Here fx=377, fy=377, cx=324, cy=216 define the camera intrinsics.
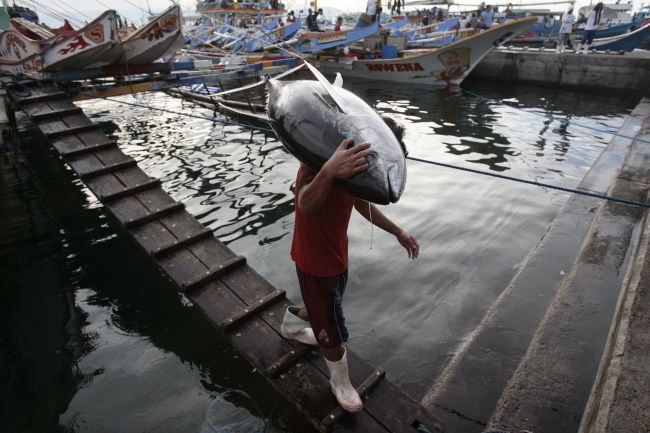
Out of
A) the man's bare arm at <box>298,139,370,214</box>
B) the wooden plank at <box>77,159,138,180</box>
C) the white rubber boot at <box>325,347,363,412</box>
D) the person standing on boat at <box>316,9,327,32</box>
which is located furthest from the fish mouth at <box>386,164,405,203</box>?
the person standing on boat at <box>316,9,327,32</box>

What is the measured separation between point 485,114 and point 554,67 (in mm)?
8150

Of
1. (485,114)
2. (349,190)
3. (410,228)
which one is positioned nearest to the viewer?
(349,190)

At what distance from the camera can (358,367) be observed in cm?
311

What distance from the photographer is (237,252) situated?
5.61 metres

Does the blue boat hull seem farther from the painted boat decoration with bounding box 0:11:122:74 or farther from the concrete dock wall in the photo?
the painted boat decoration with bounding box 0:11:122:74

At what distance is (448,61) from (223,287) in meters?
16.3

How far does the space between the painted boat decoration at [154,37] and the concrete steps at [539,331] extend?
8928mm

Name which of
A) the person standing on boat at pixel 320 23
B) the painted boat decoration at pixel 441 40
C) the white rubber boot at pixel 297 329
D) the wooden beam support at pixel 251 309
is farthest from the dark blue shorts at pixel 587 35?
the white rubber boot at pixel 297 329

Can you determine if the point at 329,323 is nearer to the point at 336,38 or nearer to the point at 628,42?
the point at 336,38

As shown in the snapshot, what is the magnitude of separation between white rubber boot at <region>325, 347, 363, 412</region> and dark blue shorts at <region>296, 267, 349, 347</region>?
0.21 metres

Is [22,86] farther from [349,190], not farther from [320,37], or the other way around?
[320,37]

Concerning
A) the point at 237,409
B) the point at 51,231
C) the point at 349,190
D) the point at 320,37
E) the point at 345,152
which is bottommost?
the point at 237,409

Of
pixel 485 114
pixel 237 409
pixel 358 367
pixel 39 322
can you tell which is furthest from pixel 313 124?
pixel 485 114

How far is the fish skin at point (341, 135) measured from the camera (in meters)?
1.88
